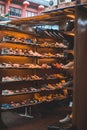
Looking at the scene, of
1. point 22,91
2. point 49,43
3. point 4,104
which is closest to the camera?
point 4,104

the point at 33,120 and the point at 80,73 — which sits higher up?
the point at 80,73

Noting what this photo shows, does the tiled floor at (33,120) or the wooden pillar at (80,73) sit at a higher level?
the wooden pillar at (80,73)

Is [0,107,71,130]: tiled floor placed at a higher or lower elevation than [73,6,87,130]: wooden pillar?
lower

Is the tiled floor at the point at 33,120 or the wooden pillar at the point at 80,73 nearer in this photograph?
the wooden pillar at the point at 80,73

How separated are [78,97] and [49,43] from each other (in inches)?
142

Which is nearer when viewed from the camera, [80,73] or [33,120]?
[80,73]

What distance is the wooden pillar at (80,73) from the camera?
5.10 metres

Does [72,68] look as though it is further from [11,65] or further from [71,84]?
[11,65]

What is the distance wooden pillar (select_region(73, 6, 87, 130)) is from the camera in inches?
201

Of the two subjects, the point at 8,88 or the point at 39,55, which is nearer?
the point at 8,88

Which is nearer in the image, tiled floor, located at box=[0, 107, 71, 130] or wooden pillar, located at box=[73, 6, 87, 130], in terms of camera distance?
wooden pillar, located at box=[73, 6, 87, 130]

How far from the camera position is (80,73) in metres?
5.19

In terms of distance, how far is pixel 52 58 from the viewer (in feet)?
28.7

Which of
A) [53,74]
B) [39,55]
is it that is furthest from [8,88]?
[53,74]
